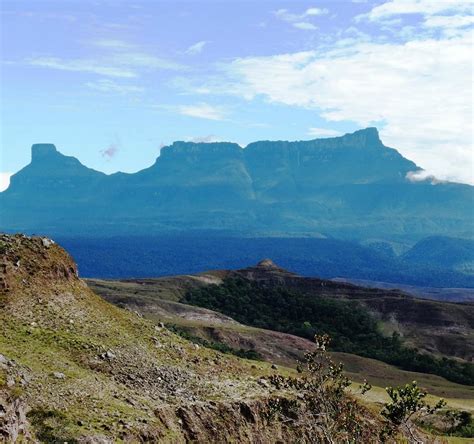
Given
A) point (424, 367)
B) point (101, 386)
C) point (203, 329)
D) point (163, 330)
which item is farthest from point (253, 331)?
point (101, 386)

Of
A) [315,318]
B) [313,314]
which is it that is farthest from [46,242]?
[313,314]

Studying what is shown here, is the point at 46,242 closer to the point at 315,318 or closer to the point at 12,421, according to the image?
the point at 12,421

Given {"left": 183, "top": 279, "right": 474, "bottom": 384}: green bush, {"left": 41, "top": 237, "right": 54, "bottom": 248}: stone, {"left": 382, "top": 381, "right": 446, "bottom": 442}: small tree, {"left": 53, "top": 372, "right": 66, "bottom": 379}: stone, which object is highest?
{"left": 41, "top": 237, "right": 54, "bottom": 248}: stone

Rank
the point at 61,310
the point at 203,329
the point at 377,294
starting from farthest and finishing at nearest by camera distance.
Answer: the point at 377,294 → the point at 203,329 → the point at 61,310

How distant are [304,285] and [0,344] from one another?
116312 millimetres

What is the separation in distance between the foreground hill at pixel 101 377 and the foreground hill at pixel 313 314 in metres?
46.2

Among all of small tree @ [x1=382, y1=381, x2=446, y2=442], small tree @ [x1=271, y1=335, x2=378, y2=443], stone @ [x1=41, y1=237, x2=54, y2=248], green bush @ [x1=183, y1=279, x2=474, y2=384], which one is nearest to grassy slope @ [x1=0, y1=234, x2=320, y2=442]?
stone @ [x1=41, y1=237, x2=54, y2=248]

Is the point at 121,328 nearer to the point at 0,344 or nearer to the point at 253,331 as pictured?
the point at 0,344

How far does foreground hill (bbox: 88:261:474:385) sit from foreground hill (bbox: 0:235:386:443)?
1819 inches

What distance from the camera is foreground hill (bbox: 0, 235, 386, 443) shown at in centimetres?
2397

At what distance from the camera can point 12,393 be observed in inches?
904

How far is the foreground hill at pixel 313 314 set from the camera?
88.7 m

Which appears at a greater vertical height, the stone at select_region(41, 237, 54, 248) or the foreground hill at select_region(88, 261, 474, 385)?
the stone at select_region(41, 237, 54, 248)

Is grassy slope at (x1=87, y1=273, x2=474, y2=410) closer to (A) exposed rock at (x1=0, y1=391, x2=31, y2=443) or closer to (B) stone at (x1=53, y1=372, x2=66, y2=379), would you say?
(B) stone at (x1=53, y1=372, x2=66, y2=379)
